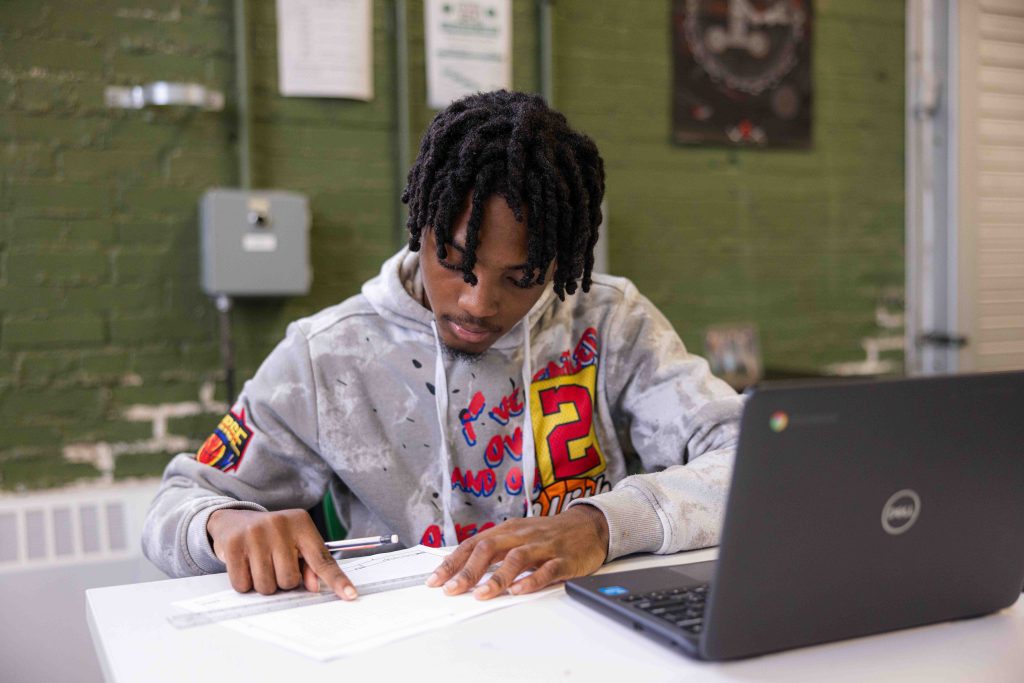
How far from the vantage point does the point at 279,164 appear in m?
2.58

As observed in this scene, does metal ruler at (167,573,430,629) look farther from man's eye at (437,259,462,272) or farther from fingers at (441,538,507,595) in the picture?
man's eye at (437,259,462,272)

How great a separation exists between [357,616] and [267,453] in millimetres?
479

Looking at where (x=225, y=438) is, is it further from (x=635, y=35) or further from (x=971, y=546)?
(x=635, y=35)

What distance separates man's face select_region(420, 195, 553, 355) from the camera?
125 cm

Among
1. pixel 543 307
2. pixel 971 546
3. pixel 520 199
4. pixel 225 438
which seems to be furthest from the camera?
pixel 543 307

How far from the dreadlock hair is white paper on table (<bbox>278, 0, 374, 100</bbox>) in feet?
4.43

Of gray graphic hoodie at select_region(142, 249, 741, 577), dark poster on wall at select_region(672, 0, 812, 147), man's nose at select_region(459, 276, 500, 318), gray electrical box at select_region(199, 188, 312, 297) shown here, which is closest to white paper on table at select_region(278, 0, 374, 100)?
gray electrical box at select_region(199, 188, 312, 297)

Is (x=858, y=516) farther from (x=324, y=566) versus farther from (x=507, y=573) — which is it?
(x=324, y=566)

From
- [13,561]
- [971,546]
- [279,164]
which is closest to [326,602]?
[971,546]

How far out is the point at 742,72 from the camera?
125 inches

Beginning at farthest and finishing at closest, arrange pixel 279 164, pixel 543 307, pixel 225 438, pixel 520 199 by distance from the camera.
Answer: pixel 279 164, pixel 543 307, pixel 225 438, pixel 520 199

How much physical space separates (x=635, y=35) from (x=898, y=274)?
1.35m

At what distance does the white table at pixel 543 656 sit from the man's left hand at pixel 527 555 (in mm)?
60


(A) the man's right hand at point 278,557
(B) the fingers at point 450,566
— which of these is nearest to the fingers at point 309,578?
(A) the man's right hand at point 278,557
